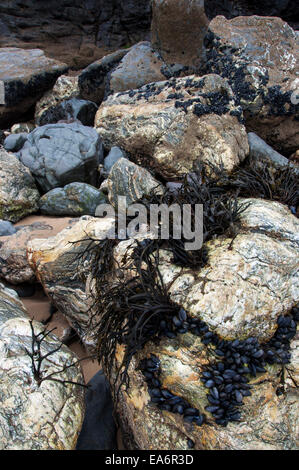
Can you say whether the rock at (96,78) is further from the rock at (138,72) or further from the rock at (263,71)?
the rock at (263,71)

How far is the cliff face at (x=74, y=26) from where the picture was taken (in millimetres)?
11727

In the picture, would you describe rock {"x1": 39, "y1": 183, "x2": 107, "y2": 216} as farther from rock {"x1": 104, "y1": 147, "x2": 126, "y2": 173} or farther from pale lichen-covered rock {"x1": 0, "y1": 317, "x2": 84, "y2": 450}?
pale lichen-covered rock {"x1": 0, "y1": 317, "x2": 84, "y2": 450}

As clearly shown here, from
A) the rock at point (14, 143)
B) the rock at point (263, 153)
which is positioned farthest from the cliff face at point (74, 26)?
the rock at point (263, 153)

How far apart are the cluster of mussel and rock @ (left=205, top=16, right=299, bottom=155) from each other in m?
4.05

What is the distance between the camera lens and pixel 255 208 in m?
2.84

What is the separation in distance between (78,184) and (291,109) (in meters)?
3.48

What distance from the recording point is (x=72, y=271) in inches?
126

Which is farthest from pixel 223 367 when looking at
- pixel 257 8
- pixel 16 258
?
pixel 257 8

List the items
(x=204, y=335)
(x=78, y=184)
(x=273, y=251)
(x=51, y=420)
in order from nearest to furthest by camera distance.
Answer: (x=51, y=420) < (x=204, y=335) < (x=273, y=251) < (x=78, y=184)

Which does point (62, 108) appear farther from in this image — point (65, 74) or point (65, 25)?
point (65, 25)

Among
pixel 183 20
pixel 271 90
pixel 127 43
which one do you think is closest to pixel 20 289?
pixel 271 90

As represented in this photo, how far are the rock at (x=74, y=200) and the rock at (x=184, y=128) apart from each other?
2.62 ft

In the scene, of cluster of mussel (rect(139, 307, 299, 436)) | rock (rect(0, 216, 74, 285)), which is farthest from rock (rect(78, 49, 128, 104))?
cluster of mussel (rect(139, 307, 299, 436))

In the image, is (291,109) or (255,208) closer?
(255,208)
